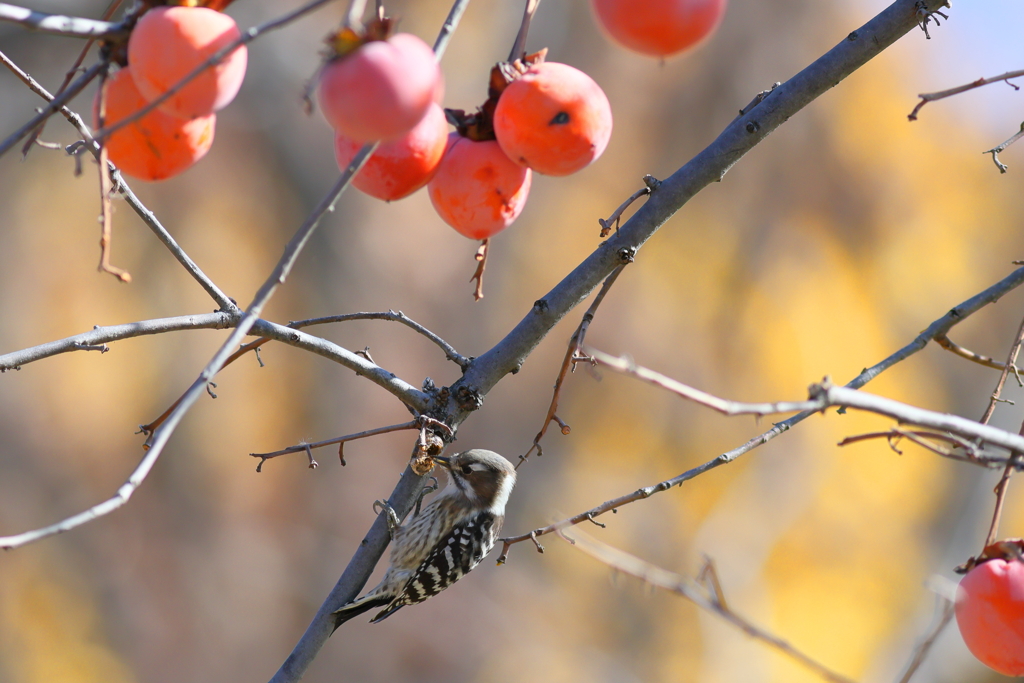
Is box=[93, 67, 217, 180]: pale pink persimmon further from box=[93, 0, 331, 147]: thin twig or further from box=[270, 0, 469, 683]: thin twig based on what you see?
box=[270, 0, 469, 683]: thin twig

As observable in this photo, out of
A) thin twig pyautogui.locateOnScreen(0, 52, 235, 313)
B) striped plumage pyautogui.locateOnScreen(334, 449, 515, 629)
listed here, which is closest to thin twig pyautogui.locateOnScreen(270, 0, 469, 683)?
thin twig pyautogui.locateOnScreen(0, 52, 235, 313)

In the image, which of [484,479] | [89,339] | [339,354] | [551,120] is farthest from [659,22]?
[484,479]

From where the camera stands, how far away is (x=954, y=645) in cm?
414

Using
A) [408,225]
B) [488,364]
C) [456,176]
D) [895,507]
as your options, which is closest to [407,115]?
[456,176]

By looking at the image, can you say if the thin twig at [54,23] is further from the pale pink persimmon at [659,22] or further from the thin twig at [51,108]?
the pale pink persimmon at [659,22]

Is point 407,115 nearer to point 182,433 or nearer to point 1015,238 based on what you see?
point 182,433

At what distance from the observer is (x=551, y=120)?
2.18 ft

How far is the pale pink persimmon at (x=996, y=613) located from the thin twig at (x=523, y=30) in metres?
0.71

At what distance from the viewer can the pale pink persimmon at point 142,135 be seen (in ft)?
1.94

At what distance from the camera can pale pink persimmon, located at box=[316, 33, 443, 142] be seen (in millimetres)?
503

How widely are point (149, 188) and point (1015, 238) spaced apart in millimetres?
6377

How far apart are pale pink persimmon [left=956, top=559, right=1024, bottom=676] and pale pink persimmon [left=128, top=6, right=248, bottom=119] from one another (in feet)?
2.78

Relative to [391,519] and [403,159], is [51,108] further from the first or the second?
[391,519]

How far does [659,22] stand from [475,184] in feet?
0.84
